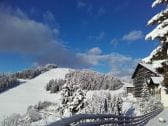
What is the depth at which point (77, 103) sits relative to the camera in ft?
239

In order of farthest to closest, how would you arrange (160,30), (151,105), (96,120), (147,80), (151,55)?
(147,80)
(151,105)
(151,55)
(160,30)
(96,120)

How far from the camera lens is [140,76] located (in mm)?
85875

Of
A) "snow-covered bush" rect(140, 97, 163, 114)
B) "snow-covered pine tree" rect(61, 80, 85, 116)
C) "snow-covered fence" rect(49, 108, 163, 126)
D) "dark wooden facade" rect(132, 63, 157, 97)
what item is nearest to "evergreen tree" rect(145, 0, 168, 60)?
"snow-covered fence" rect(49, 108, 163, 126)

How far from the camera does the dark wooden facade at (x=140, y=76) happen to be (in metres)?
81.4

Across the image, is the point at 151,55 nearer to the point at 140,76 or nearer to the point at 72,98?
the point at 72,98

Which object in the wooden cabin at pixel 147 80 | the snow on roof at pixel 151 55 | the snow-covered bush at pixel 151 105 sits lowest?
the snow-covered bush at pixel 151 105

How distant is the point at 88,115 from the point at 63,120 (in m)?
3.47

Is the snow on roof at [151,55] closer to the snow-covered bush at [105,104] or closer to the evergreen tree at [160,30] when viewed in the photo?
the evergreen tree at [160,30]

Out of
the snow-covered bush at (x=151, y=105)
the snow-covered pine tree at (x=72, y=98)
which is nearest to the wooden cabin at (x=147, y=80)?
the snow-covered bush at (x=151, y=105)

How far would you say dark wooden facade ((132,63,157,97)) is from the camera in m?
81.4

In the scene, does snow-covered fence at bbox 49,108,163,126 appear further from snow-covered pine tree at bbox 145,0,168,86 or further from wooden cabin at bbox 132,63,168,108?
wooden cabin at bbox 132,63,168,108

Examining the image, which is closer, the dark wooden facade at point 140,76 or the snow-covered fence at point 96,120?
the snow-covered fence at point 96,120

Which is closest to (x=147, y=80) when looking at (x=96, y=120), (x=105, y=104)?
(x=105, y=104)

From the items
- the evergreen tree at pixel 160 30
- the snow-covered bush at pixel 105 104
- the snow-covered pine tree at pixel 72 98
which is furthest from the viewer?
the snow-covered bush at pixel 105 104
